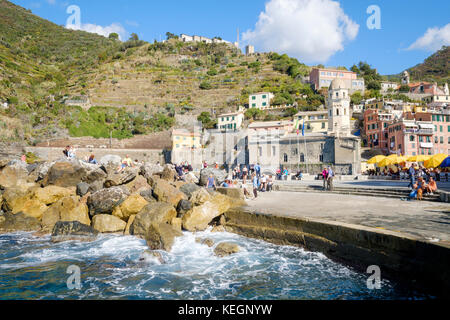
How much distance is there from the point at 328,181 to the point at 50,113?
55.0 meters

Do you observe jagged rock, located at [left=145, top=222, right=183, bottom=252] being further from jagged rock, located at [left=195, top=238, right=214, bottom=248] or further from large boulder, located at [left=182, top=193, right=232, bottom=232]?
large boulder, located at [left=182, top=193, right=232, bottom=232]

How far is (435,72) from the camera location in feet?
410

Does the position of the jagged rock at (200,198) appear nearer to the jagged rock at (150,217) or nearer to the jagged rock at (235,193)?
the jagged rock at (150,217)

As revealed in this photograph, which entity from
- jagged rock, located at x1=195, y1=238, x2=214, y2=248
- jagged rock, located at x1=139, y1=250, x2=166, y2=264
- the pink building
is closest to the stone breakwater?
jagged rock, located at x1=139, y1=250, x2=166, y2=264

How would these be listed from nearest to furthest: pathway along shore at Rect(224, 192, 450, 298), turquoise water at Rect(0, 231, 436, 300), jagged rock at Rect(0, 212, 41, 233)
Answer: pathway along shore at Rect(224, 192, 450, 298), turquoise water at Rect(0, 231, 436, 300), jagged rock at Rect(0, 212, 41, 233)

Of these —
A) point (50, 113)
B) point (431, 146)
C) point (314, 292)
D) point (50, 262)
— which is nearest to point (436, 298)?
point (314, 292)

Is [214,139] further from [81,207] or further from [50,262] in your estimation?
[50,262]

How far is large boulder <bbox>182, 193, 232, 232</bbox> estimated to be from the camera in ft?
30.5

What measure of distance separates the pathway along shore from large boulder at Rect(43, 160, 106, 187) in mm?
7770

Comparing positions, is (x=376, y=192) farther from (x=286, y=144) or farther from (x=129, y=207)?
(x=286, y=144)

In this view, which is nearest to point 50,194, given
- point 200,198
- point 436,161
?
Result: point 200,198

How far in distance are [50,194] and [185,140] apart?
45008 mm

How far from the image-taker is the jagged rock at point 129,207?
10.2m
